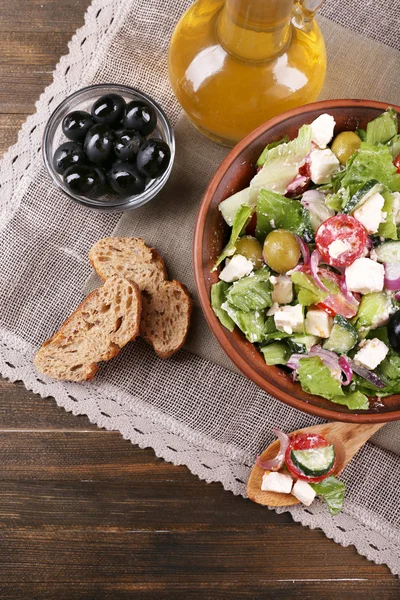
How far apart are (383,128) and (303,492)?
1174 mm

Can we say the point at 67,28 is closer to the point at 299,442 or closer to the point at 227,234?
the point at 227,234

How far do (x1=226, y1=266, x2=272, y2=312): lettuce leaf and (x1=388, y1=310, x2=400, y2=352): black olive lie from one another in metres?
0.33

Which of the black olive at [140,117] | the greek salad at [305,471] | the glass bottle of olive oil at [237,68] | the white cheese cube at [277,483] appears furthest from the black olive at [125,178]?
the white cheese cube at [277,483]

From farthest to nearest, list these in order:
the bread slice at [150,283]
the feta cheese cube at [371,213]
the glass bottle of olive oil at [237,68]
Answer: the bread slice at [150,283]
the glass bottle of olive oil at [237,68]
the feta cheese cube at [371,213]

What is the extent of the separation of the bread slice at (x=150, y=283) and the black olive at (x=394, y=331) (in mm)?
675

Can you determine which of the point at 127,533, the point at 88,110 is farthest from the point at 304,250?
the point at 127,533

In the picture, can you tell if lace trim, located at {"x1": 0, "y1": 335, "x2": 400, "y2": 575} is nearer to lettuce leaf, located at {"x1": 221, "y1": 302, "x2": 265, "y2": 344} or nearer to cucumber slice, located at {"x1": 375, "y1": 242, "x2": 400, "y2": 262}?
lettuce leaf, located at {"x1": 221, "y1": 302, "x2": 265, "y2": 344}

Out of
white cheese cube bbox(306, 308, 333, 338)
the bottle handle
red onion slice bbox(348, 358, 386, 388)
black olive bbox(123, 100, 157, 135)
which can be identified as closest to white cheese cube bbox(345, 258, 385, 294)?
white cheese cube bbox(306, 308, 333, 338)

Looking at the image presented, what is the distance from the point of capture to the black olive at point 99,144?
6.88 ft

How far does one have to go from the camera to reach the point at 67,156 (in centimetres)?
214

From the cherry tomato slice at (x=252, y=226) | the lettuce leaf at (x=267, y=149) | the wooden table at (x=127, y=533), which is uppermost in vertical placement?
the lettuce leaf at (x=267, y=149)

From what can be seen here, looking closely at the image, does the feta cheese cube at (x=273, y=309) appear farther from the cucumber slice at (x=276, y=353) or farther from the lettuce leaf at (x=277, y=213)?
the lettuce leaf at (x=277, y=213)

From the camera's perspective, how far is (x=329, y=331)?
73.2 inches

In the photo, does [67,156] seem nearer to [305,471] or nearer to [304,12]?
[304,12]
